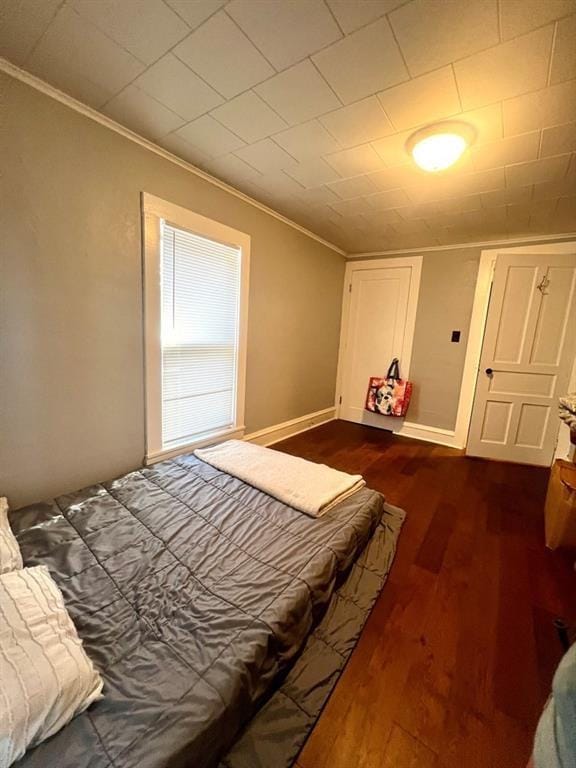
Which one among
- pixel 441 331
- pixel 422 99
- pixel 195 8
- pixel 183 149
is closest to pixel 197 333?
pixel 183 149

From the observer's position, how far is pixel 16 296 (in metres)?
1.43

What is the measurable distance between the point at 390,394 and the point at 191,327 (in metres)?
2.51

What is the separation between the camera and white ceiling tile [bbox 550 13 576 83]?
3.39 feet

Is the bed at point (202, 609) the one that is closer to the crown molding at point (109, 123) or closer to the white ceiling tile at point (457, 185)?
the crown molding at point (109, 123)

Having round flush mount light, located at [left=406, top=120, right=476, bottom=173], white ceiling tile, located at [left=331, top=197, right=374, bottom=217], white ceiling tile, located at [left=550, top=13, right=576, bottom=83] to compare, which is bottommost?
round flush mount light, located at [left=406, top=120, right=476, bottom=173]

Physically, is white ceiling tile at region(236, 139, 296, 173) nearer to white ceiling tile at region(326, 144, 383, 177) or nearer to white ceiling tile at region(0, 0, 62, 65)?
white ceiling tile at region(326, 144, 383, 177)

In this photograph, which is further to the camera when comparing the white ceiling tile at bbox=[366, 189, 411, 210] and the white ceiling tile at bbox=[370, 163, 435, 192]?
the white ceiling tile at bbox=[366, 189, 411, 210]

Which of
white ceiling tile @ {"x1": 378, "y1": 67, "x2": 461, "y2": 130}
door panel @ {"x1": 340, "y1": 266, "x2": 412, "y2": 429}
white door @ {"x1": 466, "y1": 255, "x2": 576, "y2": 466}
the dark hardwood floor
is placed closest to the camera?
the dark hardwood floor

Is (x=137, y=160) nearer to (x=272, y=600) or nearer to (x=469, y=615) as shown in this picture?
(x=272, y=600)

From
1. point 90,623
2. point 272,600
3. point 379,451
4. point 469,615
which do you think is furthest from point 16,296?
point 379,451

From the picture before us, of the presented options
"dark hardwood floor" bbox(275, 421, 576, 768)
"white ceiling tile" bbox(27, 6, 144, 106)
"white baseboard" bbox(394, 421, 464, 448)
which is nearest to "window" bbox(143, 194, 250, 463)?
"white ceiling tile" bbox(27, 6, 144, 106)

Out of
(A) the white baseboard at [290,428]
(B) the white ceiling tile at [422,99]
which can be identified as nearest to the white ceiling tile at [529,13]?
(B) the white ceiling tile at [422,99]

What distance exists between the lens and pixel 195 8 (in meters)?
1.04

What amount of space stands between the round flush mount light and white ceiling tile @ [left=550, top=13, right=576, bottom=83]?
37 cm
